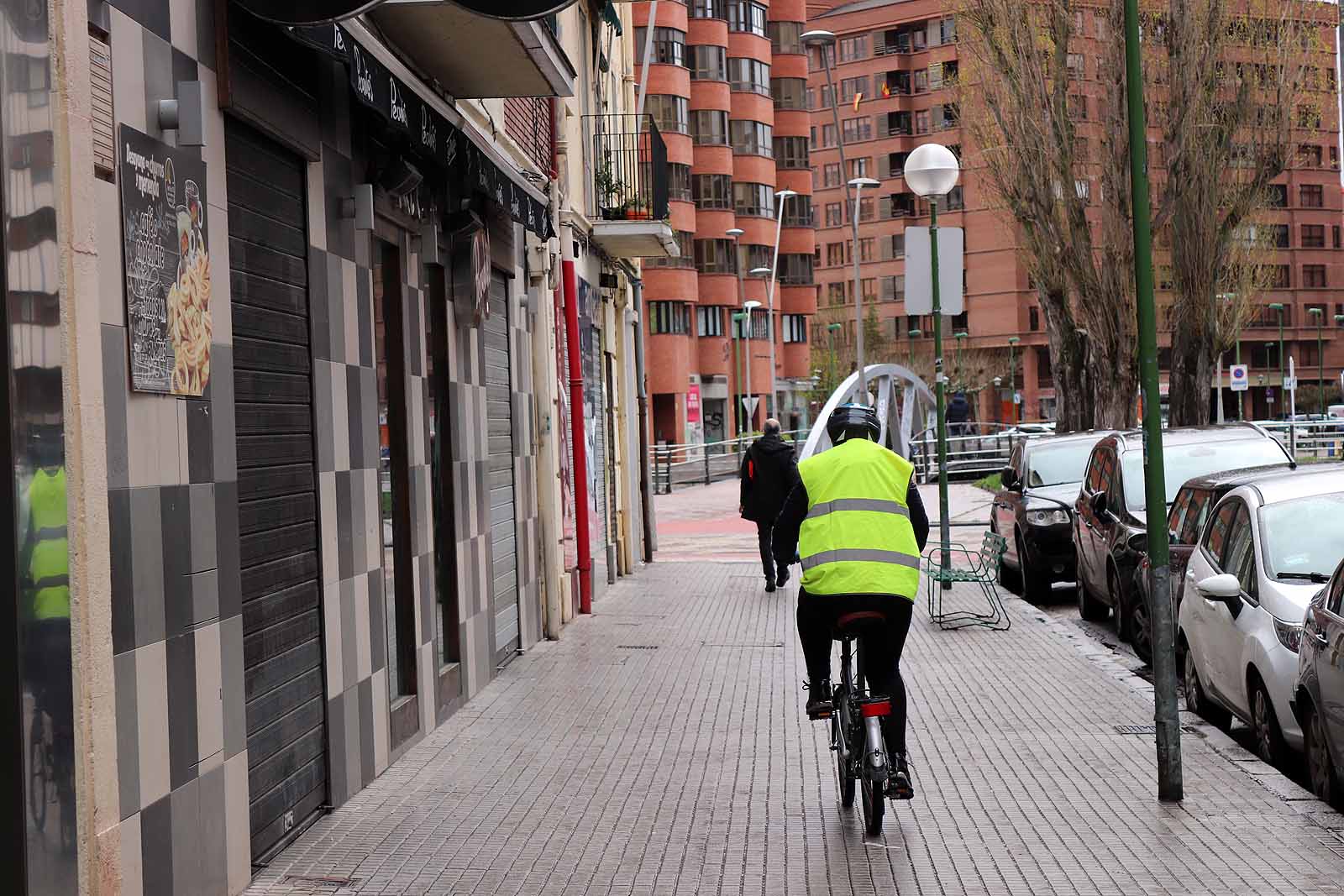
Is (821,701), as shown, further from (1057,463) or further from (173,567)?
(1057,463)

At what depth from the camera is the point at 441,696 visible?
1051 cm

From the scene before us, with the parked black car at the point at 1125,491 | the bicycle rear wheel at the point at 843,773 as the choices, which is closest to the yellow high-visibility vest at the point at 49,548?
the bicycle rear wheel at the point at 843,773

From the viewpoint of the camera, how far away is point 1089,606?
15836 mm

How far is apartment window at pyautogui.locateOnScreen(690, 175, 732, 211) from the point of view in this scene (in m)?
81.0

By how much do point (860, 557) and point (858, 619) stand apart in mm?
259

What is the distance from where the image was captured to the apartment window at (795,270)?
8975 centimetres

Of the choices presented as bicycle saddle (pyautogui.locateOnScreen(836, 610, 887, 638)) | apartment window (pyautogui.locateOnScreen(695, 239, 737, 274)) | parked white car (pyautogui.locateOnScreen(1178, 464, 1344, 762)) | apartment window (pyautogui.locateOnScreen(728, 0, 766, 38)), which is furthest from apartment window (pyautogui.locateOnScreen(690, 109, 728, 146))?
bicycle saddle (pyautogui.locateOnScreen(836, 610, 887, 638))

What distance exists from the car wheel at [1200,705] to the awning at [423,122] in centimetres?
530

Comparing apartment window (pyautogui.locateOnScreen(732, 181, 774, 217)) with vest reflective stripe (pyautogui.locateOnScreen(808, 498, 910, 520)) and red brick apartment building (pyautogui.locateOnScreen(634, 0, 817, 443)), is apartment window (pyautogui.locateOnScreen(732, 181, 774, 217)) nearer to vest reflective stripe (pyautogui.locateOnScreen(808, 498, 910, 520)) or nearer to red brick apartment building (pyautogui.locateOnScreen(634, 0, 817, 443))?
red brick apartment building (pyautogui.locateOnScreen(634, 0, 817, 443))

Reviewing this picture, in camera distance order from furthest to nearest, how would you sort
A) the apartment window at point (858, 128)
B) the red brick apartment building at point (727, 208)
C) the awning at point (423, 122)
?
the apartment window at point (858, 128) → the red brick apartment building at point (727, 208) → the awning at point (423, 122)

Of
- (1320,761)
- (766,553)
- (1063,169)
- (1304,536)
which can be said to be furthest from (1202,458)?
(1063,169)

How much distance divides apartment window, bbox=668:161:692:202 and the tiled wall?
71.3m

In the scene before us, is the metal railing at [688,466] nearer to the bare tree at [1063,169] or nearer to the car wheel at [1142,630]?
the bare tree at [1063,169]

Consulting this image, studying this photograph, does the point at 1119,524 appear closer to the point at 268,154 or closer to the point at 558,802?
the point at 558,802
